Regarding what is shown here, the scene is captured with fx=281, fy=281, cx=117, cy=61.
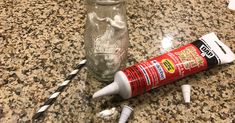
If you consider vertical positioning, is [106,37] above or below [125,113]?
above

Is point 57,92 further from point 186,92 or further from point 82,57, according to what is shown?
point 186,92

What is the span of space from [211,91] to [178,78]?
7 centimetres

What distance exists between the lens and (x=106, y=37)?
1.51ft

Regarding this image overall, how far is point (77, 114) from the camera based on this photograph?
18.1 inches

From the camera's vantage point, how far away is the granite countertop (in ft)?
1.54

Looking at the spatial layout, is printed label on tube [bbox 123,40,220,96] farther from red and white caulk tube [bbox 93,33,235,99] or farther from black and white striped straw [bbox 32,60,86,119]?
black and white striped straw [bbox 32,60,86,119]

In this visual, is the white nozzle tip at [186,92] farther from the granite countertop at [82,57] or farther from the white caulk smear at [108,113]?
the white caulk smear at [108,113]

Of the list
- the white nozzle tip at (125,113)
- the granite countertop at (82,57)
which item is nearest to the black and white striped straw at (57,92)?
the granite countertop at (82,57)

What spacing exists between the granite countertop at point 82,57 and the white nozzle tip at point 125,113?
0.05ft

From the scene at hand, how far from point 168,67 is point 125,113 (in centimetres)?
11

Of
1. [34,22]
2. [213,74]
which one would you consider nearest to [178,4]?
[213,74]

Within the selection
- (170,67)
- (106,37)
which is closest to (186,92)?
(170,67)

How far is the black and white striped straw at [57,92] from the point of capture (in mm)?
453

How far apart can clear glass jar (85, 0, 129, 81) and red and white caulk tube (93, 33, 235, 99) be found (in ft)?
0.10
